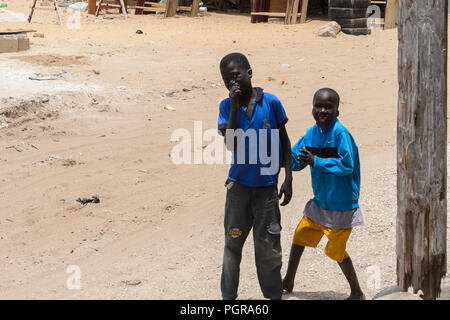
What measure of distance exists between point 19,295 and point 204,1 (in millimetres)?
15058

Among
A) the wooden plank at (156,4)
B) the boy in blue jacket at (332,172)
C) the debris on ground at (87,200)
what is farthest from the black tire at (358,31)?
the boy in blue jacket at (332,172)

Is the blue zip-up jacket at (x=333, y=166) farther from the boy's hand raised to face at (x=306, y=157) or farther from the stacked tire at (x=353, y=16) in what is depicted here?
the stacked tire at (x=353, y=16)

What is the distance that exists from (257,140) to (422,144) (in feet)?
2.84

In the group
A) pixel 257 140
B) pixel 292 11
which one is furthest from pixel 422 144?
pixel 292 11

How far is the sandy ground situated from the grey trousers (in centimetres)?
39

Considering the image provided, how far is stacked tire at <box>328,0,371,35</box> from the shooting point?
13422 mm

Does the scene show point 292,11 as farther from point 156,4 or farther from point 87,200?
point 87,200

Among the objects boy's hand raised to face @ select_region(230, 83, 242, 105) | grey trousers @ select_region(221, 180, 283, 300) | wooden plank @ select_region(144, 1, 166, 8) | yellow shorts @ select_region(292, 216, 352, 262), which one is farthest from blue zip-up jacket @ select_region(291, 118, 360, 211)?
wooden plank @ select_region(144, 1, 166, 8)

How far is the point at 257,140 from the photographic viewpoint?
365 cm

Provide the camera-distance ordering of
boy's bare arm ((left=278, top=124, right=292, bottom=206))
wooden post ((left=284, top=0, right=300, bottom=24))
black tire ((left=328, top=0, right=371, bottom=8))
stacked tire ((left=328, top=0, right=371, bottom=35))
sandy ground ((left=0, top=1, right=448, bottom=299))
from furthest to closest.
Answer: wooden post ((left=284, top=0, right=300, bottom=24)) → stacked tire ((left=328, top=0, right=371, bottom=35)) → black tire ((left=328, top=0, right=371, bottom=8)) → sandy ground ((left=0, top=1, right=448, bottom=299)) → boy's bare arm ((left=278, top=124, right=292, bottom=206))

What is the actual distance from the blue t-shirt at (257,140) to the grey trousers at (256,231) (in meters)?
0.07

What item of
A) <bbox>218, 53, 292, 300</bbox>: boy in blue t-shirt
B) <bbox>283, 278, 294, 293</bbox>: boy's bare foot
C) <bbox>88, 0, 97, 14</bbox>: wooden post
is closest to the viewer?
<bbox>218, 53, 292, 300</bbox>: boy in blue t-shirt

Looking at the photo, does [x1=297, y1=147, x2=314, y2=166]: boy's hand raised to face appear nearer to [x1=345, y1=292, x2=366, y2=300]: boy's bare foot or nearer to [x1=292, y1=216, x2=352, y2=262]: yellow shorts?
[x1=292, y1=216, x2=352, y2=262]: yellow shorts
